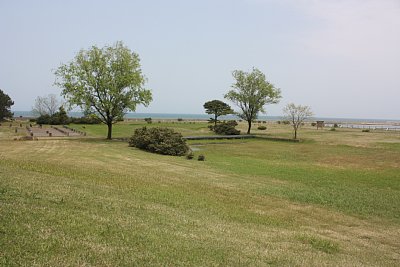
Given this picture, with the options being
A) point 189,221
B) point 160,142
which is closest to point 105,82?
point 160,142

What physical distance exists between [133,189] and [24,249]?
8.38 metres

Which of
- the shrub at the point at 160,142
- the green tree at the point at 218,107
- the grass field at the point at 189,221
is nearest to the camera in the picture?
the grass field at the point at 189,221

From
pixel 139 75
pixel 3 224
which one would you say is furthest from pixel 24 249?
pixel 139 75

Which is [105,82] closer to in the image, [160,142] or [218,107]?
[160,142]

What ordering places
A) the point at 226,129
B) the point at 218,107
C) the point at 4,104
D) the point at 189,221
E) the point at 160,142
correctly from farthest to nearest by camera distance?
the point at 218,107, the point at 4,104, the point at 226,129, the point at 160,142, the point at 189,221

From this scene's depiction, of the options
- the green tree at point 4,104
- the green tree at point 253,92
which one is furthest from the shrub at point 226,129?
the green tree at point 4,104

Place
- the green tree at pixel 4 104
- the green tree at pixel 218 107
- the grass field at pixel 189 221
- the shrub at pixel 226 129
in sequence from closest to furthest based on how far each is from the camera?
the grass field at pixel 189 221, the shrub at pixel 226 129, the green tree at pixel 4 104, the green tree at pixel 218 107

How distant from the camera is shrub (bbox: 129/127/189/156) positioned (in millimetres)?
36875

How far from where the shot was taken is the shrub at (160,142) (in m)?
36.9

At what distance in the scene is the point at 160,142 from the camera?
37.7 metres

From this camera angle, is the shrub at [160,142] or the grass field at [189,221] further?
the shrub at [160,142]

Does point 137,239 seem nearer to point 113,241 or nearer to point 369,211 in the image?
point 113,241

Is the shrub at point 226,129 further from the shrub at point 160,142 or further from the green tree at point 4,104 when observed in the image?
the green tree at point 4,104

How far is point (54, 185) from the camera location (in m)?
12.6
